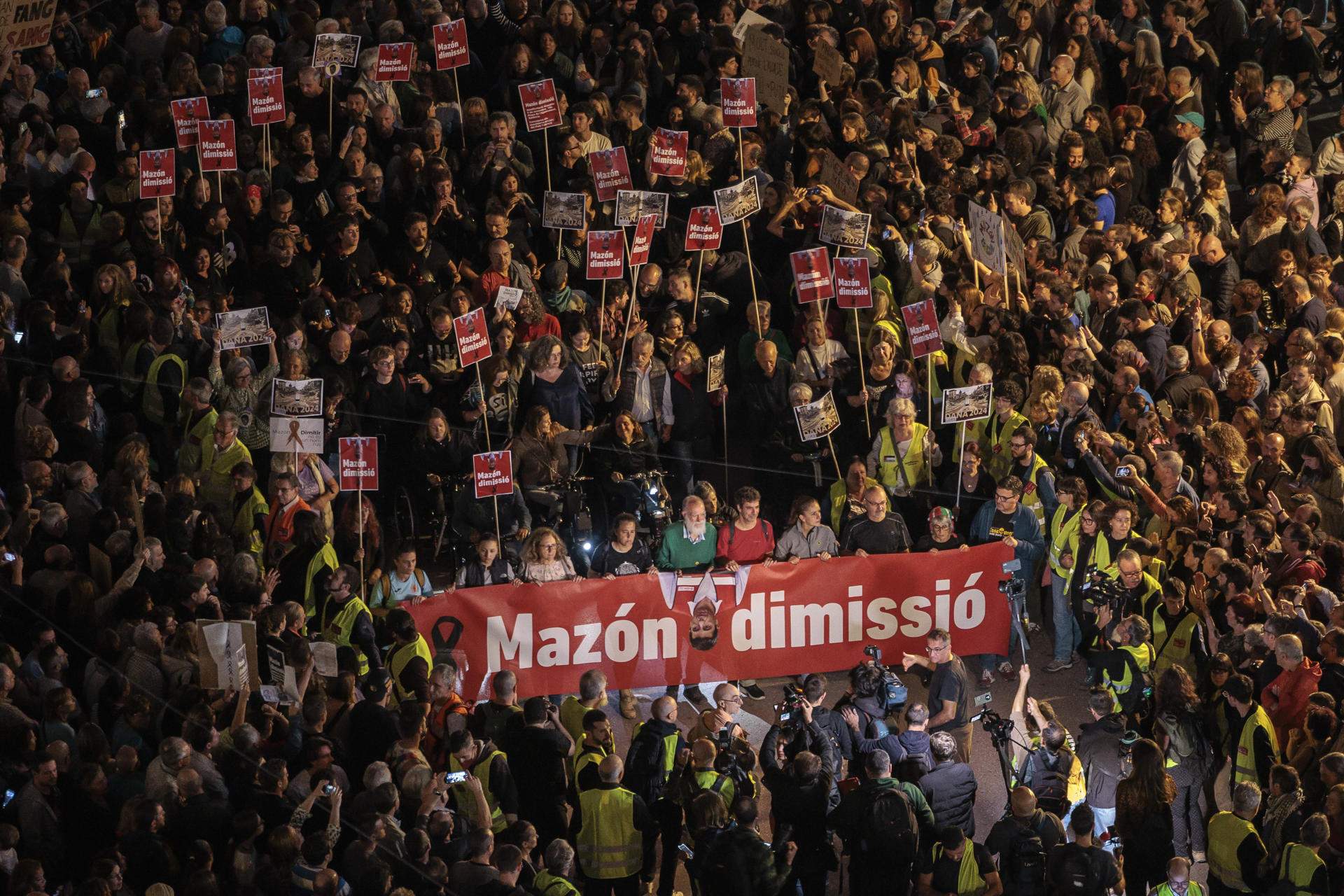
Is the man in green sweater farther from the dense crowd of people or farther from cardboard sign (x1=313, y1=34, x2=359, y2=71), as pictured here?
cardboard sign (x1=313, y1=34, x2=359, y2=71)

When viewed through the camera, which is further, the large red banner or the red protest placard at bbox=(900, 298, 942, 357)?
the red protest placard at bbox=(900, 298, 942, 357)

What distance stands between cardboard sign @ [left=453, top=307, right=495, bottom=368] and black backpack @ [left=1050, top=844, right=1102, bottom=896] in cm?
602

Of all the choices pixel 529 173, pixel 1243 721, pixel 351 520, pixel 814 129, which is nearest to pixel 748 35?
pixel 814 129

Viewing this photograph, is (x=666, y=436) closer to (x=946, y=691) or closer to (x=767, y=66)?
(x=767, y=66)

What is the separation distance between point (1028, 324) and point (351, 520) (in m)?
5.46

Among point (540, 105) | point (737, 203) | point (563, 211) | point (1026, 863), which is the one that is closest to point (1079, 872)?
point (1026, 863)

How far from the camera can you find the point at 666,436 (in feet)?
55.4

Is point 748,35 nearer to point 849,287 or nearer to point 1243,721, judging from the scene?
point 849,287

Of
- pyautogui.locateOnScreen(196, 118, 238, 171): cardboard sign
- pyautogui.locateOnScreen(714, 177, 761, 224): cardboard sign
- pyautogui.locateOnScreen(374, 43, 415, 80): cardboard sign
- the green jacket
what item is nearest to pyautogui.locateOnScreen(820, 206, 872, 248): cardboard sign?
pyautogui.locateOnScreen(714, 177, 761, 224): cardboard sign

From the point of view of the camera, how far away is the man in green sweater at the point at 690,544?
49.7 ft

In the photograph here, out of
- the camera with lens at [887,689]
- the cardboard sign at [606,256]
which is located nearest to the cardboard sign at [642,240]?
the cardboard sign at [606,256]

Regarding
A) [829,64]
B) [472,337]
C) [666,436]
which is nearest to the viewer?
[472,337]

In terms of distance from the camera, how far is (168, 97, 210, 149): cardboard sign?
17.3m

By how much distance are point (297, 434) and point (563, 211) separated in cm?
325
